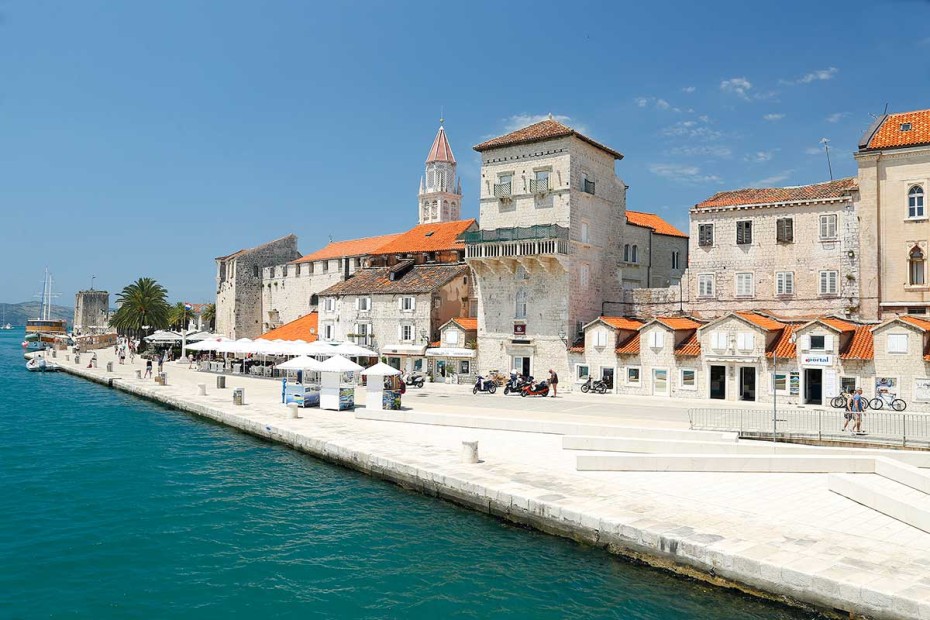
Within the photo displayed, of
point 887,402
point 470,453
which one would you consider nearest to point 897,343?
point 887,402

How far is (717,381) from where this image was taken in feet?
115

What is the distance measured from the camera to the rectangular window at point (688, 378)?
35375 mm

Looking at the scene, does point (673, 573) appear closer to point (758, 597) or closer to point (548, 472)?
point (758, 597)

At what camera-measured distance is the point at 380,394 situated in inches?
1169

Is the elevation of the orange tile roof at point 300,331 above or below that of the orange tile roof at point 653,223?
below

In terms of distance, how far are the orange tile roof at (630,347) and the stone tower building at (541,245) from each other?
366 centimetres

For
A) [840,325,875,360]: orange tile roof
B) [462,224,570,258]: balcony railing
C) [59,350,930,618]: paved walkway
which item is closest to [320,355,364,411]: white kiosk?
[59,350,930,618]: paved walkway

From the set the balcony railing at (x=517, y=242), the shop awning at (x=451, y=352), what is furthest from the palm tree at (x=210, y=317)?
the balcony railing at (x=517, y=242)

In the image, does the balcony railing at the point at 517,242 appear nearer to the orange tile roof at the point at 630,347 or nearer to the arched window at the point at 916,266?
the orange tile roof at the point at 630,347

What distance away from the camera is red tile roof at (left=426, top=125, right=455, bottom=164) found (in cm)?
10394

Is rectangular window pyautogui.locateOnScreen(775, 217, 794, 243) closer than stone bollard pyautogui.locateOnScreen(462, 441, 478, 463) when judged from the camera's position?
No

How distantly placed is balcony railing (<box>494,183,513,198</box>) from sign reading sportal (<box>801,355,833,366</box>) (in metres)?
20.1

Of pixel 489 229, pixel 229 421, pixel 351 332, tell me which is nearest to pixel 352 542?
pixel 229 421

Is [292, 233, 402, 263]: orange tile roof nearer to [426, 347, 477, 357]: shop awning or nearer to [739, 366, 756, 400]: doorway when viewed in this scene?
[426, 347, 477, 357]: shop awning
